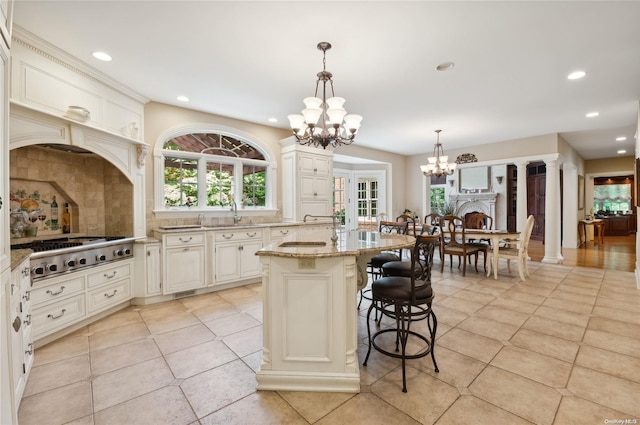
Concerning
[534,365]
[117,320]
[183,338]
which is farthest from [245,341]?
[534,365]

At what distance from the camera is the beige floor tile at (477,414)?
1555 millimetres

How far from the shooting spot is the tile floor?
1628 millimetres

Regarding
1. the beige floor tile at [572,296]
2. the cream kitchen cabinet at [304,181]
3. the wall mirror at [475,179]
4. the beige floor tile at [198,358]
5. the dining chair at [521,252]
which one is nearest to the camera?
the beige floor tile at [198,358]

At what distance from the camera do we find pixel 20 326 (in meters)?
1.78

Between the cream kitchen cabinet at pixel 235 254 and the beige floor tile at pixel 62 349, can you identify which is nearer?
the beige floor tile at pixel 62 349

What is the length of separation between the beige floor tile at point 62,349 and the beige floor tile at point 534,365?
3253 mm

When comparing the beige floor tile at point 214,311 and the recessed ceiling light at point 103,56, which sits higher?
the recessed ceiling light at point 103,56

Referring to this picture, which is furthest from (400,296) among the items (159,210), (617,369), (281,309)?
(159,210)

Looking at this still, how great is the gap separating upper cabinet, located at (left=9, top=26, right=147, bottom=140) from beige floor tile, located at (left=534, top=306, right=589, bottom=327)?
502 cm

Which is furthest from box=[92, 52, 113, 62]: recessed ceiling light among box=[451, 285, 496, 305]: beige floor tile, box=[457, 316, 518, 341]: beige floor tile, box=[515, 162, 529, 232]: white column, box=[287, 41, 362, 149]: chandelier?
box=[515, 162, 529, 232]: white column

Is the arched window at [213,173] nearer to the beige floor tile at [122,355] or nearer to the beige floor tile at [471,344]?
the beige floor tile at [122,355]

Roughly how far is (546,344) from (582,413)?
89 cm

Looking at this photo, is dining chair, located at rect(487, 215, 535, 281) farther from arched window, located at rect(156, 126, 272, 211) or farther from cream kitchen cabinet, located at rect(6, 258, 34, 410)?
cream kitchen cabinet, located at rect(6, 258, 34, 410)

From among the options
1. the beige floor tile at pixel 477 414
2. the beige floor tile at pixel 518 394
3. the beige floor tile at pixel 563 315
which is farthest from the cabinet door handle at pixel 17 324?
the beige floor tile at pixel 563 315
